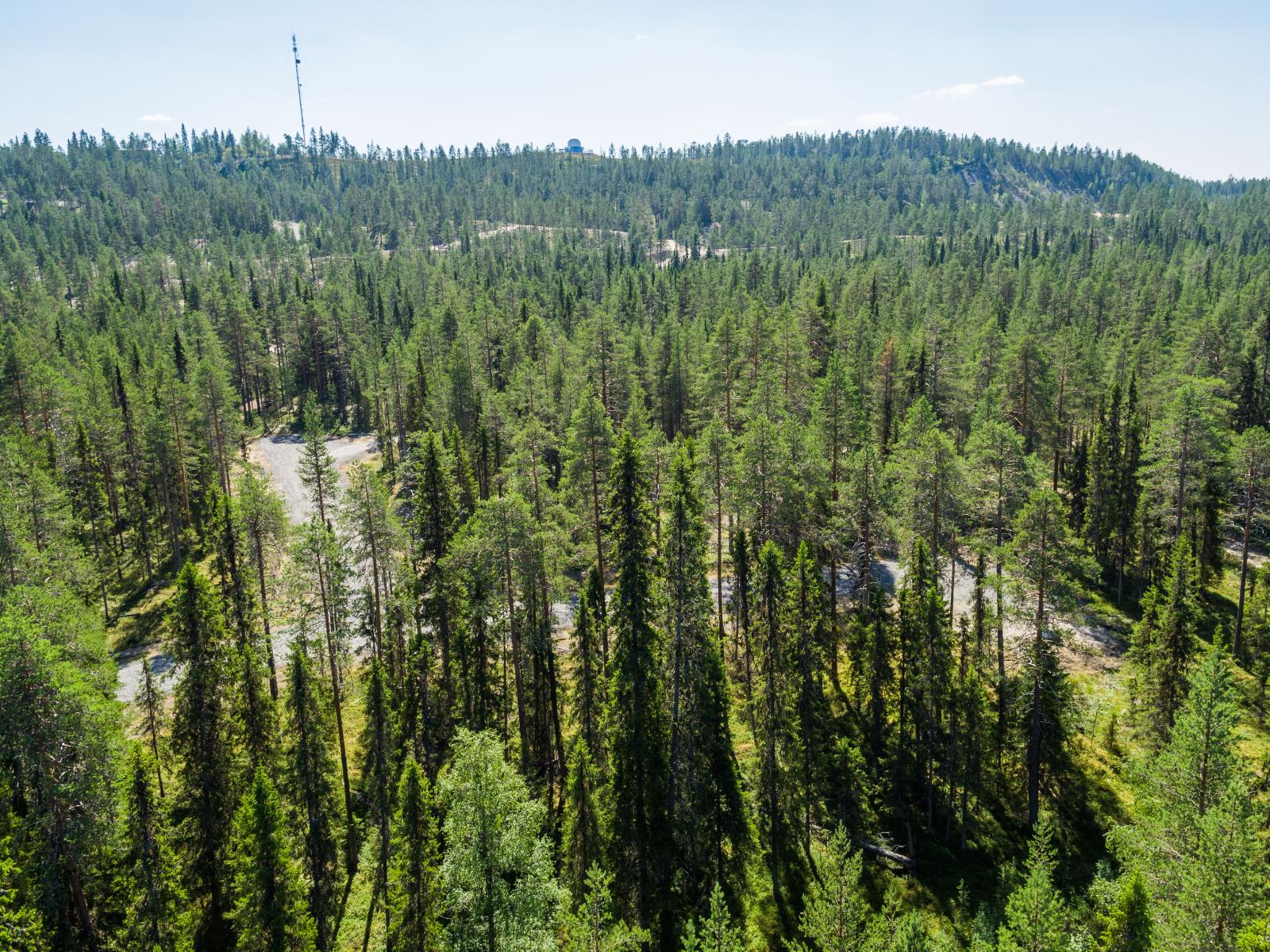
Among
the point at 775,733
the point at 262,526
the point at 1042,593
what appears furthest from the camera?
the point at 262,526

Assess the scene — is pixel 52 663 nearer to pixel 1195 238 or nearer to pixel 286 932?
pixel 286 932

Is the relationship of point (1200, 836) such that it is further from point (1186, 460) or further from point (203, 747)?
point (1186, 460)

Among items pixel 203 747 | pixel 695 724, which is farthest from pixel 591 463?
pixel 203 747

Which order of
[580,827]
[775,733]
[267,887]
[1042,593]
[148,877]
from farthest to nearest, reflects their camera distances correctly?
[1042,593]
[775,733]
[580,827]
[148,877]
[267,887]

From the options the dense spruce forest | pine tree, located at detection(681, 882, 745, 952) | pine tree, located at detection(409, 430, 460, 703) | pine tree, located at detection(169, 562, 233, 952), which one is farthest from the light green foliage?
pine tree, located at detection(409, 430, 460, 703)

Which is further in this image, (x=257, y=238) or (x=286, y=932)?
(x=257, y=238)

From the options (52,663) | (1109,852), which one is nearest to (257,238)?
(52,663)
